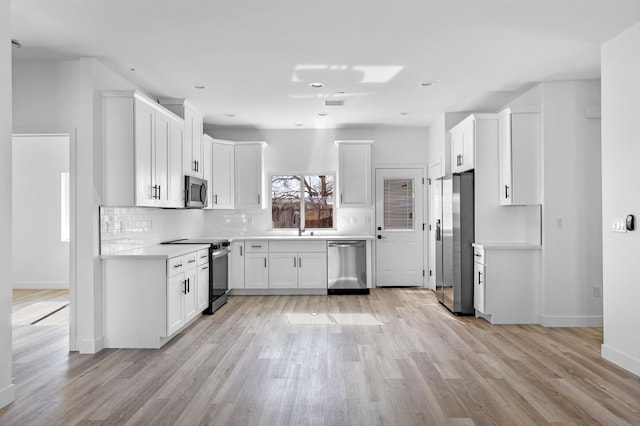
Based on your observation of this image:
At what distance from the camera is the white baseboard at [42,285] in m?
7.41

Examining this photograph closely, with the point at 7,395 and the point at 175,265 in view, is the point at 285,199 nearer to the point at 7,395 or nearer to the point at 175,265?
the point at 175,265

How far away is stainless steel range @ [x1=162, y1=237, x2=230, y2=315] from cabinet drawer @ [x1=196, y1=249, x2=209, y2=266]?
0.08 meters

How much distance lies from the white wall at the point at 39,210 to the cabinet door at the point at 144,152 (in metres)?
3.93

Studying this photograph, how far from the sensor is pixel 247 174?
7.20 meters

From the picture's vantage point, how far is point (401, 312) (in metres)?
5.61

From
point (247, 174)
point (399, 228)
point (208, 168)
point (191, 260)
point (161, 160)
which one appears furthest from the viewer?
point (399, 228)

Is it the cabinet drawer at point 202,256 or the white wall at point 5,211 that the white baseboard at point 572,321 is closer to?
the cabinet drawer at point 202,256

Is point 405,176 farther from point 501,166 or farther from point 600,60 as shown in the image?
point 600,60

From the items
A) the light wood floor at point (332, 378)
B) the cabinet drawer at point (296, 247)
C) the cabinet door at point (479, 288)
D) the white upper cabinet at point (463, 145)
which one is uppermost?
the white upper cabinet at point (463, 145)

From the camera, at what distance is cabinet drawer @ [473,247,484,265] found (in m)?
5.10

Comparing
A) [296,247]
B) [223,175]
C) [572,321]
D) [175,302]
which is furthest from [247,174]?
[572,321]

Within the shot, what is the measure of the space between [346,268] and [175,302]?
3.09 meters

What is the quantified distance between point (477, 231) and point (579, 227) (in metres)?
1.06

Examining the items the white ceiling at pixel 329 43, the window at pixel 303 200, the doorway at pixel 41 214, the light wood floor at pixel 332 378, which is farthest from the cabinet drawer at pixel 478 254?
the doorway at pixel 41 214
